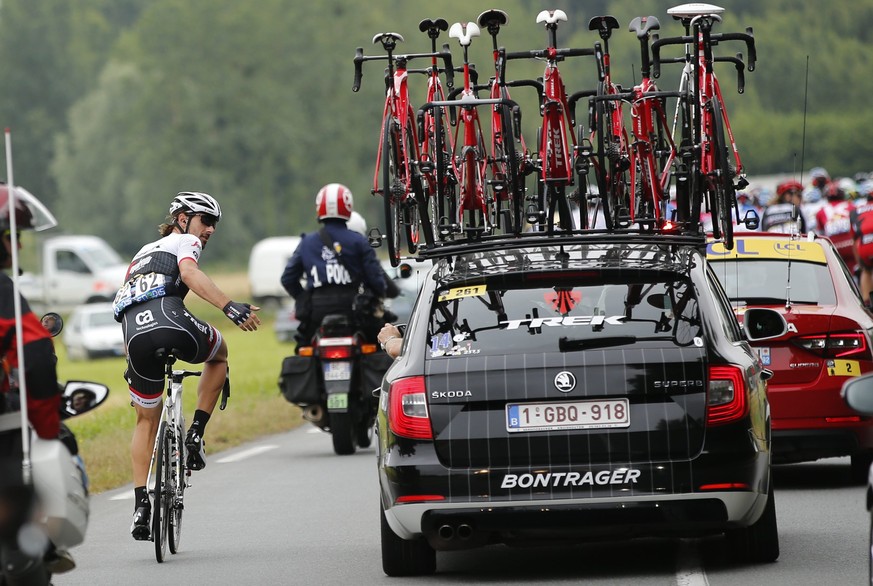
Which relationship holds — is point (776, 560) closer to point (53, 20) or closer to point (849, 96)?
point (849, 96)

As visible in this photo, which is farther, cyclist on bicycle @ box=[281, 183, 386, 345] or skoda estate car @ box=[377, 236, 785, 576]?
cyclist on bicycle @ box=[281, 183, 386, 345]

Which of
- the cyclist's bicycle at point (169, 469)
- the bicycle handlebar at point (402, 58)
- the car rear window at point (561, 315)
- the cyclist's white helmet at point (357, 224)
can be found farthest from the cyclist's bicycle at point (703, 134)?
the cyclist's white helmet at point (357, 224)

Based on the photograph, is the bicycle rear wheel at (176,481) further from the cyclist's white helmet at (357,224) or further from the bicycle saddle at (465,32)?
the cyclist's white helmet at (357,224)

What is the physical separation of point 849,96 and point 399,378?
10213 cm

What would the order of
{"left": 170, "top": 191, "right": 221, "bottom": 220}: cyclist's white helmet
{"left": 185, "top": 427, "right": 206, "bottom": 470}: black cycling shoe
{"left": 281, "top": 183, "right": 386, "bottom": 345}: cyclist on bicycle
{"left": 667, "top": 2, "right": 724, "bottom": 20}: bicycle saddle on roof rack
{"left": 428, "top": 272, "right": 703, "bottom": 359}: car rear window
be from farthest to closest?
{"left": 281, "top": 183, "right": 386, "bottom": 345}: cyclist on bicycle → {"left": 667, "top": 2, "right": 724, "bottom": 20}: bicycle saddle on roof rack → {"left": 170, "top": 191, "right": 221, "bottom": 220}: cyclist's white helmet → {"left": 185, "top": 427, "right": 206, "bottom": 470}: black cycling shoe → {"left": 428, "top": 272, "right": 703, "bottom": 359}: car rear window

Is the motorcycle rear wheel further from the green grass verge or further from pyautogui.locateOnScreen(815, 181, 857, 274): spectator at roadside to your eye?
pyautogui.locateOnScreen(815, 181, 857, 274): spectator at roadside

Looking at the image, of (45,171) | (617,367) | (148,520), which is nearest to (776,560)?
(617,367)

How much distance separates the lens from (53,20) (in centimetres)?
13175

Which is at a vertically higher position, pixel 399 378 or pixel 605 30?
pixel 605 30

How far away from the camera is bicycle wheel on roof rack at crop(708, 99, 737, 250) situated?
32.9 ft

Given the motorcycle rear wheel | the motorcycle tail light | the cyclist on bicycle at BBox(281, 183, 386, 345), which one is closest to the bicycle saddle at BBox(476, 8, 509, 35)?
the cyclist on bicycle at BBox(281, 183, 386, 345)

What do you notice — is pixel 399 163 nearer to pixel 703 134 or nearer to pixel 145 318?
pixel 703 134

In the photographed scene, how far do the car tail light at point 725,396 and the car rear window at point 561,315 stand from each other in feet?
0.64

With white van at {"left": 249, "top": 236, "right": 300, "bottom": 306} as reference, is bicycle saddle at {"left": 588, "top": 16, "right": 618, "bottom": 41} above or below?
above
